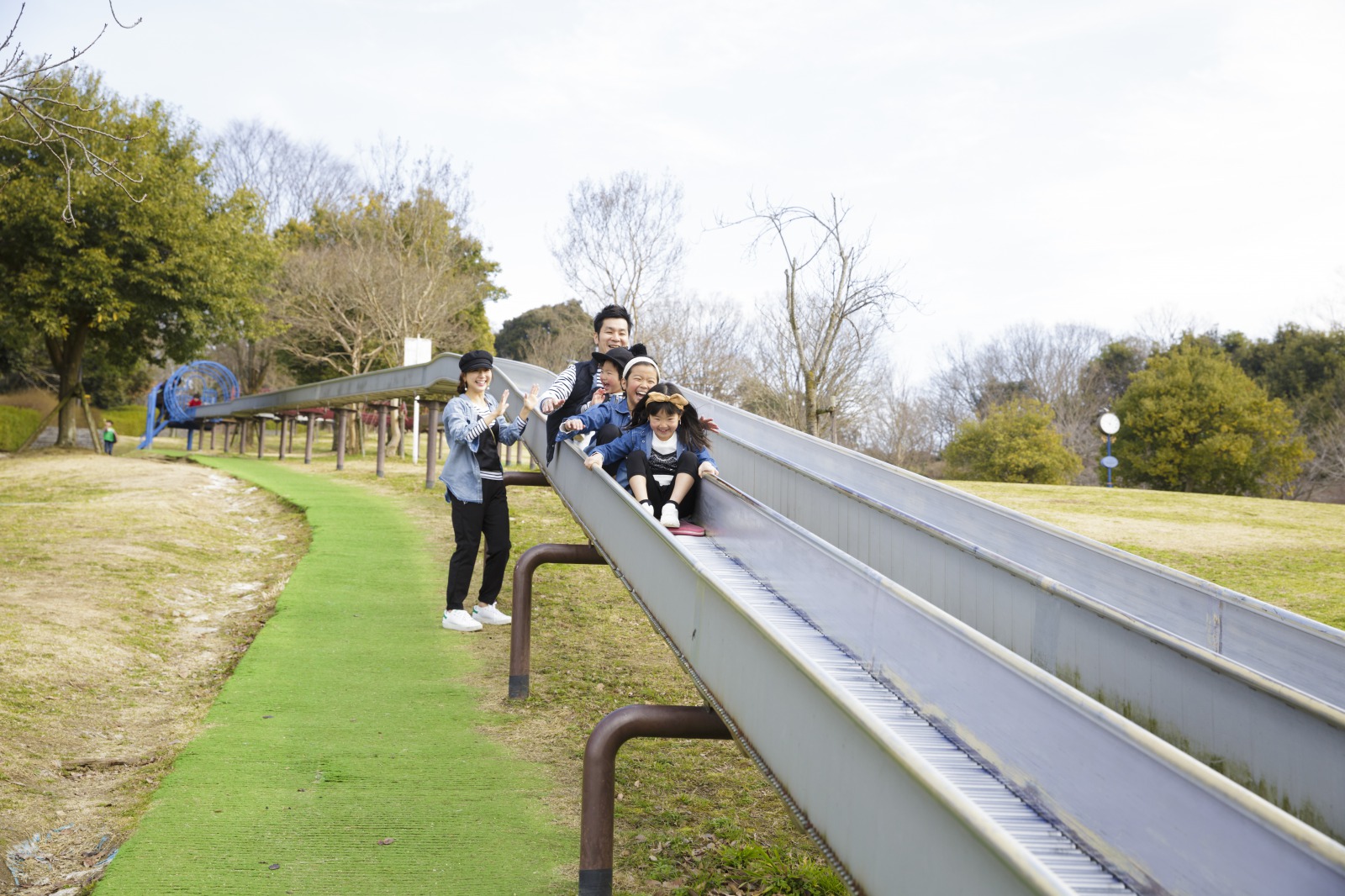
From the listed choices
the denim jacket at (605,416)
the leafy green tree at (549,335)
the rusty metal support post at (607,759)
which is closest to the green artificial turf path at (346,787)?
the rusty metal support post at (607,759)

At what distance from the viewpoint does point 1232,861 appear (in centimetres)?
160

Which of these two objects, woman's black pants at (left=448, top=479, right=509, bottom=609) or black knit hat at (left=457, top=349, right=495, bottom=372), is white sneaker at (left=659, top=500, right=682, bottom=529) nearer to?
woman's black pants at (left=448, top=479, right=509, bottom=609)

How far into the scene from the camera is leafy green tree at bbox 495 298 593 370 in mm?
33375

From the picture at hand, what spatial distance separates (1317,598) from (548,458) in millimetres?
7009

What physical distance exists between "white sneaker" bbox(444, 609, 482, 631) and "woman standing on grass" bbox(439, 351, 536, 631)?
0.23 metres

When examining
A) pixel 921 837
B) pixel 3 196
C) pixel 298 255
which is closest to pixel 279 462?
pixel 3 196

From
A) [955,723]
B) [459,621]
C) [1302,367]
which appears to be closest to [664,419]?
[459,621]

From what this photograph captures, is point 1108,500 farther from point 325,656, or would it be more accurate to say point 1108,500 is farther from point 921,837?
point 921,837

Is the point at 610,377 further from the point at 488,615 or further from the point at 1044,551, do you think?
the point at 1044,551

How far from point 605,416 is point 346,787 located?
2.92 m

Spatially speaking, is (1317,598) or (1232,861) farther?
(1317,598)

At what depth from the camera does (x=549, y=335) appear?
38.1m

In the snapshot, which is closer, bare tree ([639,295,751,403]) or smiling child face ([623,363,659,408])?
smiling child face ([623,363,659,408])

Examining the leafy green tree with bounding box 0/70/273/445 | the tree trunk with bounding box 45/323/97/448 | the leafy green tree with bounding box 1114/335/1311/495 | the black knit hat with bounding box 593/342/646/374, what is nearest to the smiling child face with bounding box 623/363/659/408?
the black knit hat with bounding box 593/342/646/374
